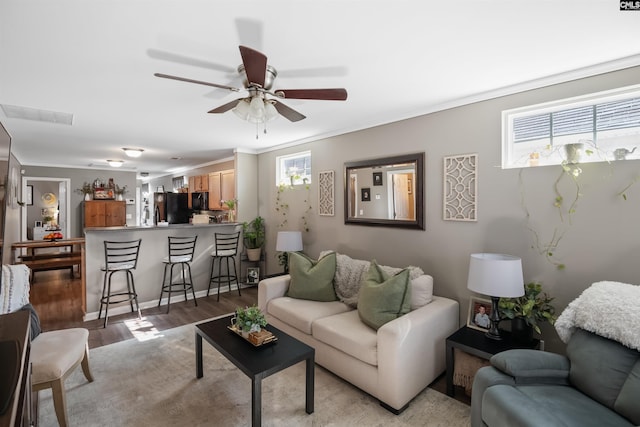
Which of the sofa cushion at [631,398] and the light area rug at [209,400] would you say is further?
the light area rug at [209,400]

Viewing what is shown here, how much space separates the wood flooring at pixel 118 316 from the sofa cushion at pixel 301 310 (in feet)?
3.56

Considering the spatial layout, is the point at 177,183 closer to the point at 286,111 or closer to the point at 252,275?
the point at 252,275

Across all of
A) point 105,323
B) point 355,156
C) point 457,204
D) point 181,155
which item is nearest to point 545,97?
point 457,204

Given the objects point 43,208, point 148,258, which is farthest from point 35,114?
point 43,208

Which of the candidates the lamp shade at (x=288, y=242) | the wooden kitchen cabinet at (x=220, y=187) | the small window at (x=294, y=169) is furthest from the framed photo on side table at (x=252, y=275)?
the wooden kitchen cabinet at (x=220, y=187)

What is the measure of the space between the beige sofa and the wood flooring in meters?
0.39

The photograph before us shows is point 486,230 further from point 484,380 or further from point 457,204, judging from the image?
point 484,380

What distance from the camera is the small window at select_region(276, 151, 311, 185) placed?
15.6 ft

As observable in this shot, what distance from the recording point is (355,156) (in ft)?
13.0

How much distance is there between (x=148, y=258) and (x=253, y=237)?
63.3 inches

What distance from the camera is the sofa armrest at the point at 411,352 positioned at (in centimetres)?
216

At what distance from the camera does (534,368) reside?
179cm

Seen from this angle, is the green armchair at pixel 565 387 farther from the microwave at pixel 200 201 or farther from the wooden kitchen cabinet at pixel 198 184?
the wooden kitchen cabinet at pixel 198 184

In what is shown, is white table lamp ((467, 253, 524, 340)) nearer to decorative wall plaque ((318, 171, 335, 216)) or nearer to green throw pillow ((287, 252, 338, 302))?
green throw pillow ((287, 252, 338, 302))
